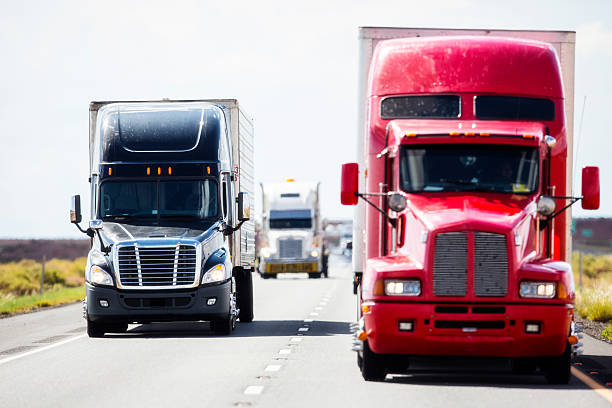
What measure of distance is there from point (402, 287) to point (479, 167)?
185 cm

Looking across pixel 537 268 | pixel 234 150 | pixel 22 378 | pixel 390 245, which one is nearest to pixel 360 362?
pixel 390 245

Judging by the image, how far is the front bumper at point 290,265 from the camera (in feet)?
167

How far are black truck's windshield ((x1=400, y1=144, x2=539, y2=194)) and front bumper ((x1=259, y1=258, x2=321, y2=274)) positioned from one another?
36.8 m

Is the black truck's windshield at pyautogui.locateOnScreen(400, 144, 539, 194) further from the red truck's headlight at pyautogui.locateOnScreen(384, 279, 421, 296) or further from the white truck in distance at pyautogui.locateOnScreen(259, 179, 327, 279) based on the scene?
the white truck in distance at pyautogui.locateOnScreen(259, 179, 327, 279)

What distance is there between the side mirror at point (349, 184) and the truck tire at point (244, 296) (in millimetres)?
9254

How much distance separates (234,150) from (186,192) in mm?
1895

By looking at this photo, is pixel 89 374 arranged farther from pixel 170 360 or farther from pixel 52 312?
pixel 52 312

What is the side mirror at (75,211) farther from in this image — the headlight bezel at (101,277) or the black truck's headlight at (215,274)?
the black truck's headlight at (215,274)

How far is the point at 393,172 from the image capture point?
47.0 feet

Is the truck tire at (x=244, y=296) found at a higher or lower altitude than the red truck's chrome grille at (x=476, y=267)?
lower

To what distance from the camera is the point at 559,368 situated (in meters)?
13.5

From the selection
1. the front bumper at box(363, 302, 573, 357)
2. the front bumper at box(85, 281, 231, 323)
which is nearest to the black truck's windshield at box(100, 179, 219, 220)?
the front bumper at box(85, 281, 231, 323)

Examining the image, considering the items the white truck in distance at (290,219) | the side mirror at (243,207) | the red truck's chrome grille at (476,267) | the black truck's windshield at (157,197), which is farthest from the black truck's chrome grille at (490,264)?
the white truck in distance at (290,219)

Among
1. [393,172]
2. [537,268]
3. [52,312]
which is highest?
[393,172]
